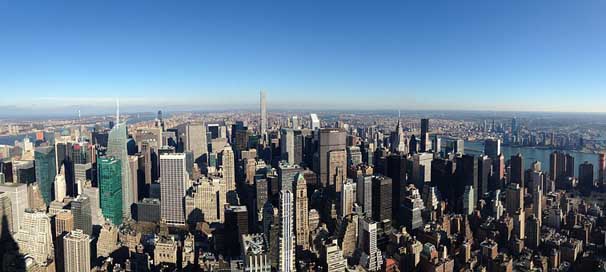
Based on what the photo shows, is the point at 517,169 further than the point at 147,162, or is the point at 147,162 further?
the point at 147,162

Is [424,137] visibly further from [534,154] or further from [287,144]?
[287,144]

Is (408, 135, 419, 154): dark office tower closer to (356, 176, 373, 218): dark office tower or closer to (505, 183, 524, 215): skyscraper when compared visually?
(356, 176, 373, 218): dark office tower

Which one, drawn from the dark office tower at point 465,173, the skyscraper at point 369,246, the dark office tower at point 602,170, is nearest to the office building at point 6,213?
the skyscraper at point 369,246

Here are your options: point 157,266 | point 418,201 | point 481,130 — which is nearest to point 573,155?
point 481,130

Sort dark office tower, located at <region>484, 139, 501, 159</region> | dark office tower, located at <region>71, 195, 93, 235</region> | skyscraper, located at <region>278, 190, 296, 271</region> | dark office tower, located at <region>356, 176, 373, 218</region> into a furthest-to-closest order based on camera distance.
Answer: dark office tower, located at <region>484, 139, 501, 159</region> < dark office tower, located at <region>356, 176, 373, 218</region> < dark office tower, located at <region>71, 195, 93, 235</region> < skyscraper, located at <region>278, 190, 296, 271</region>

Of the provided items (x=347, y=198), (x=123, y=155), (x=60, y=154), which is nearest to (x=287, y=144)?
(x=347, y=198)

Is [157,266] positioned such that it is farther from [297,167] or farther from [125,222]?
[297,167]

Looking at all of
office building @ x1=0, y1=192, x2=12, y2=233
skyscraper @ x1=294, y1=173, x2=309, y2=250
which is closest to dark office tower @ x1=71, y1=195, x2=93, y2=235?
office building @ x1=0, y1=192, x2=12, y2=233
